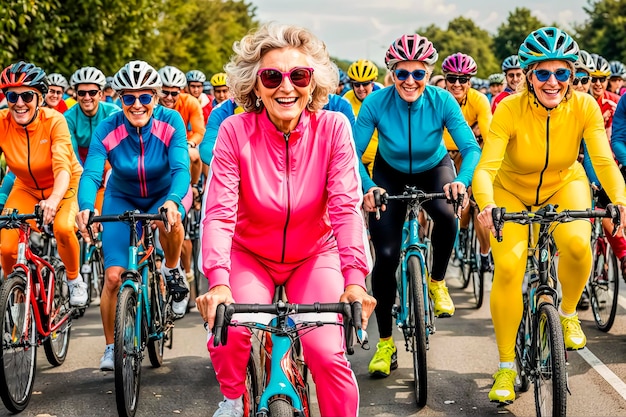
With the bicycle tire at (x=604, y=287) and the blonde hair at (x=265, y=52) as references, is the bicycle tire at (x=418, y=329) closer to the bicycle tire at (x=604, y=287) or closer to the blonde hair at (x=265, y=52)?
the blonde hair at (x=265, y=52)

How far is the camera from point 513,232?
5.67 metres

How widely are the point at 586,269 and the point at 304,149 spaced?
250cm

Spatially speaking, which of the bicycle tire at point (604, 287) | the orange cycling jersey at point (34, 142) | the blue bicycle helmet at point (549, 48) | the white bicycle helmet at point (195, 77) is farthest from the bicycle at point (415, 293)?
the white bicycle helmet at point (195, 77)

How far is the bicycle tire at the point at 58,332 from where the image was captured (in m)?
7.18

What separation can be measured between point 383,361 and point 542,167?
1944mm

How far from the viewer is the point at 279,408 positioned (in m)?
3.52

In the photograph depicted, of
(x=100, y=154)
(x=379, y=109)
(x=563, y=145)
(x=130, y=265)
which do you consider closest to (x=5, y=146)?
(x=100, y=154)

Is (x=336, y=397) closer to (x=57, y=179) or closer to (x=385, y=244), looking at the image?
(x=385, y=244)

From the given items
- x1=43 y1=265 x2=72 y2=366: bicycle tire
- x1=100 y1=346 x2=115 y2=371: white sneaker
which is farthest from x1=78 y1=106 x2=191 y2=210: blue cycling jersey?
x1=100 y1=346 x2=115 y2=371: white sneaker

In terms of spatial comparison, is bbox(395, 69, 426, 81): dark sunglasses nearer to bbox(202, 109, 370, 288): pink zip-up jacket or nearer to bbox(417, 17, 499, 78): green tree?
bbox(202, 109, 370, 288): pink zip-up jacket

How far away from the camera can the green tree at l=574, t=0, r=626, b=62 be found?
71188mm

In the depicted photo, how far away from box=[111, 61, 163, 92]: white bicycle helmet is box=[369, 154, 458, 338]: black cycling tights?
1887mm

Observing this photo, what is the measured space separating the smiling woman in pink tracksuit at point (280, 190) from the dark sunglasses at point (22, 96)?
10.9 ft

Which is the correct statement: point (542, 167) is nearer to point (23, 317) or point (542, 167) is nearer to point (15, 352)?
point (23, 317)
